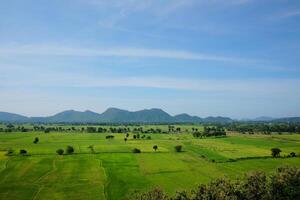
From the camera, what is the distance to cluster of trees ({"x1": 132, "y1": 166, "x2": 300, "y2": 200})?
4842 cm

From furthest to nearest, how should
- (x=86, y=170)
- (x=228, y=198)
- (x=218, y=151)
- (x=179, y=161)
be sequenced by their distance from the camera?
(x=218, y=151)
(x=179, y=161)
(x=86, y=170)
(x=228, y=198)

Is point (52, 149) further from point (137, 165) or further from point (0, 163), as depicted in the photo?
point (137, 165)

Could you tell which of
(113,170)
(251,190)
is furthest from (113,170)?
(251,190)

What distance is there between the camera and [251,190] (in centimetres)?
5256

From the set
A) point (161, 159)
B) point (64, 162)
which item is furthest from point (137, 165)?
point (64, 162)

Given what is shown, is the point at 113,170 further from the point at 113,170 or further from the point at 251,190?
the point at 251,190

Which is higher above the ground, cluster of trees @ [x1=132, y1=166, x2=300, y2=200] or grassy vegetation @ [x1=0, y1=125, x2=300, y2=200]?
cluster of trees @ [x1=132, y1=166, x2=300, y2=200]

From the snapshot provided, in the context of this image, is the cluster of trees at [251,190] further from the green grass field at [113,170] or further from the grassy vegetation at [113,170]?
the green grass field at [113,170]

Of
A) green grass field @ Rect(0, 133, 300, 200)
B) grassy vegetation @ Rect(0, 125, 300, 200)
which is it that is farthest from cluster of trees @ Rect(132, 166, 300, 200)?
green grass field @ Rect(0, 133, 300, 200)

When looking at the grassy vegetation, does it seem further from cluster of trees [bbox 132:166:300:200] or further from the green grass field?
cluster of trees [bbox 132:166:300:200]

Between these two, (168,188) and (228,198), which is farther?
(168,188)

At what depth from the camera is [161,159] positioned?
114 m

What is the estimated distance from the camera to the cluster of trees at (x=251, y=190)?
159ft

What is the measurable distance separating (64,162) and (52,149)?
3473 centimetres
